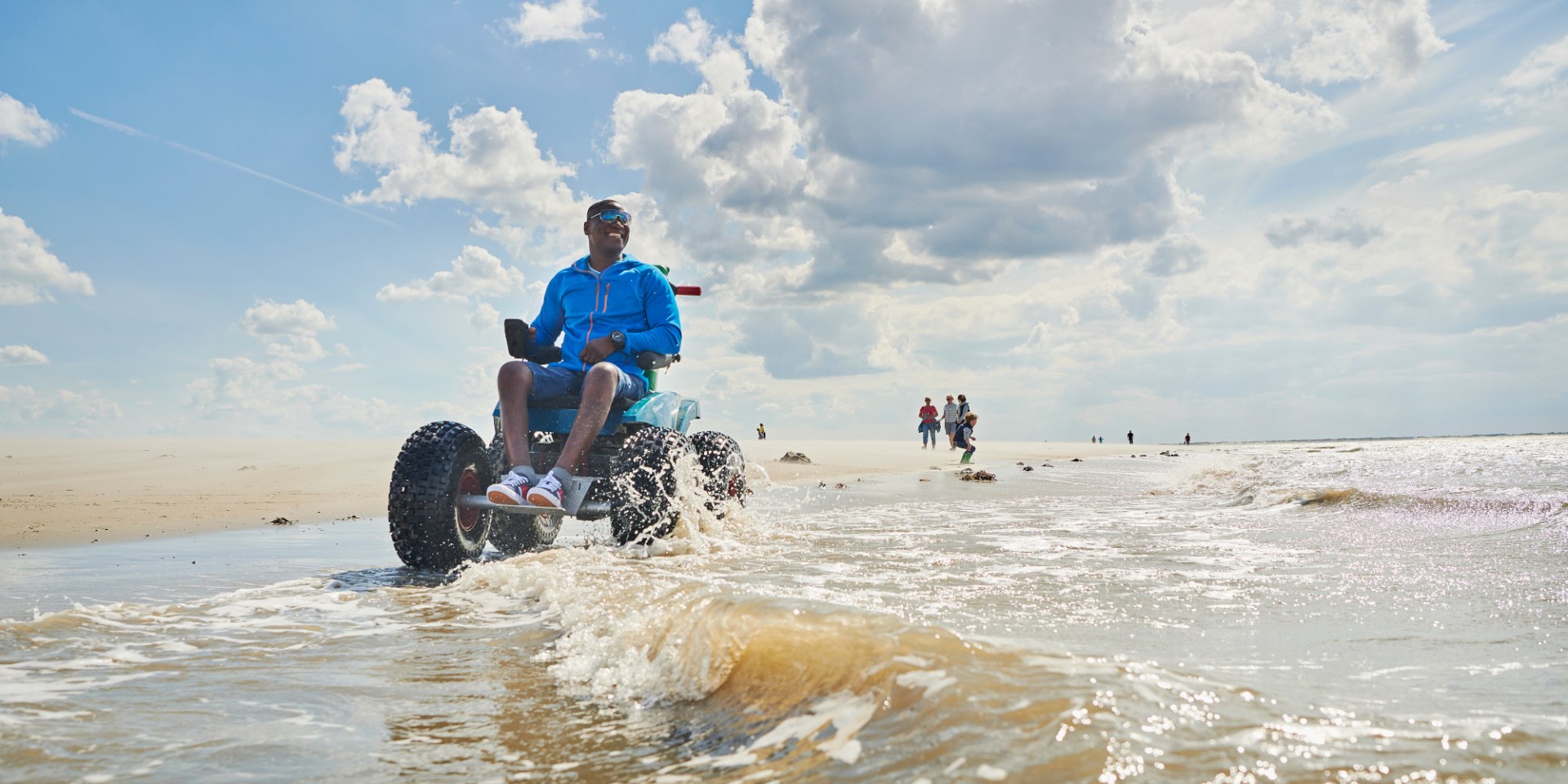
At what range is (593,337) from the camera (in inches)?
241

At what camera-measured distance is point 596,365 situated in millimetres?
5320

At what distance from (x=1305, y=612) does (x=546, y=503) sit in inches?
139

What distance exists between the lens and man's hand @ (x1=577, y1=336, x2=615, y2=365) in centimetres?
583

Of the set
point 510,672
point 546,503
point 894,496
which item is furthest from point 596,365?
point 894,496

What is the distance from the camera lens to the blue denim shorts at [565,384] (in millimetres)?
5492

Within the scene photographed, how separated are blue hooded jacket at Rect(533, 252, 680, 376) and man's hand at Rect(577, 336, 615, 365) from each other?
0.13 m

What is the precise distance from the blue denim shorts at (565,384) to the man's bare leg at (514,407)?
0.37ft

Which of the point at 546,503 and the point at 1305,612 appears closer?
the point at 1305,612

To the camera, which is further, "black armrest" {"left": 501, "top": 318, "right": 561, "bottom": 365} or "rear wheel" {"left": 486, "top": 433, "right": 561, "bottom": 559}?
"black armrest" {"left": 501, "top": 318, "right": 561, "bottom": 365}

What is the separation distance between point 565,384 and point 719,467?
120 centimetres

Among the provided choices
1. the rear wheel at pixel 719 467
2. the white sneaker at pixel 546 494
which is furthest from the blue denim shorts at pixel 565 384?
the white sneaker at pixel 546 494

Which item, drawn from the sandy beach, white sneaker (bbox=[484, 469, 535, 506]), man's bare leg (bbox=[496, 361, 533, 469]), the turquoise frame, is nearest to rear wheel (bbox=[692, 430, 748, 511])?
the turquoise frame

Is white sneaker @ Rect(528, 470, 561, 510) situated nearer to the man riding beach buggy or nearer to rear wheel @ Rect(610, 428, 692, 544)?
the man riding beach buggy

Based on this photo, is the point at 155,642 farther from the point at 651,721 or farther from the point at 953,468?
the point at 953,468
